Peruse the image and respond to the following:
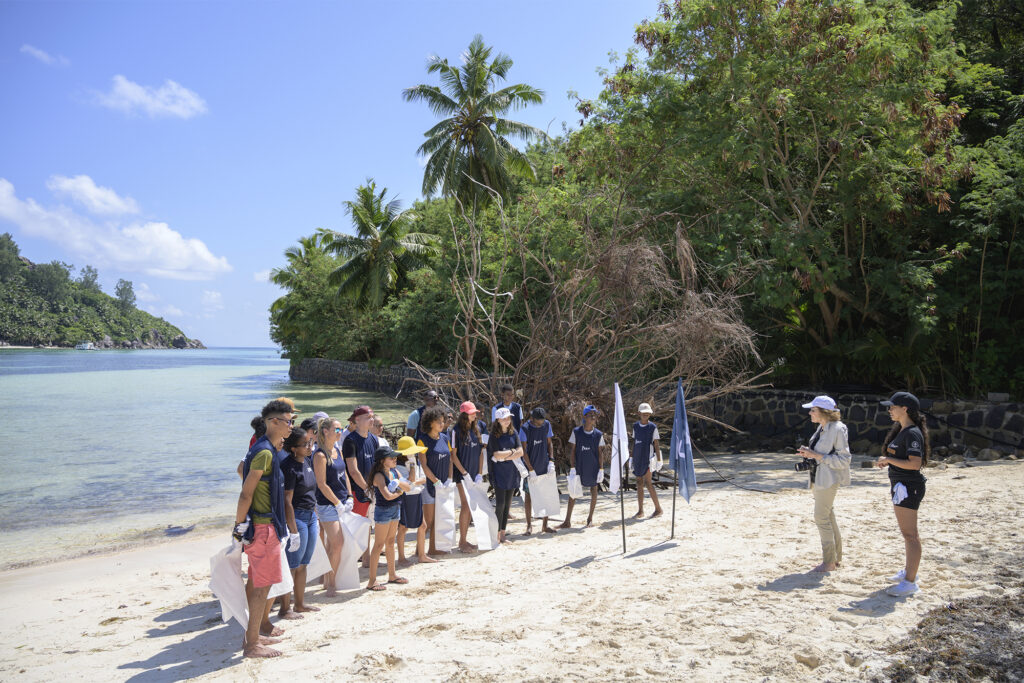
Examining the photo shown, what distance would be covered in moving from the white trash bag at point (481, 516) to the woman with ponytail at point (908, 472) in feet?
12.7

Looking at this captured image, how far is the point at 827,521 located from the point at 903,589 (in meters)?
0.80

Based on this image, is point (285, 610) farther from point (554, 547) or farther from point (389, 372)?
point (389, 372)

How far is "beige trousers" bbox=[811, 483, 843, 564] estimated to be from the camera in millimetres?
5883

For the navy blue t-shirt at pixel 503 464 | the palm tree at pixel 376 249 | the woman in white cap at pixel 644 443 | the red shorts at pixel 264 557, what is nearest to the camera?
the red shorts at pixel 264 557

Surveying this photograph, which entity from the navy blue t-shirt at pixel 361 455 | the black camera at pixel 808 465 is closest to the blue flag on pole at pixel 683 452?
the black camera at pixel 808 465

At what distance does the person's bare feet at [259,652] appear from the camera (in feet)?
15.6

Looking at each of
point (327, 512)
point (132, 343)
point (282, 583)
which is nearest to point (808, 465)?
point (327, 512)

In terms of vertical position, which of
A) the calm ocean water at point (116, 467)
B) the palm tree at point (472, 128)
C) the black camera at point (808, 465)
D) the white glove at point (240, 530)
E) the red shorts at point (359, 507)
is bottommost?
the calm ocean water at point (116, 467)

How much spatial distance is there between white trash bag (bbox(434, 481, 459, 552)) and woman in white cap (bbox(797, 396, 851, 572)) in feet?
11.5

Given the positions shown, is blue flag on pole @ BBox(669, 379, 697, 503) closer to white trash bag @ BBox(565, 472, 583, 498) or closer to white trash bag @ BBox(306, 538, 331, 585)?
white trash bag @ BBox(565, 472, 583, 498)

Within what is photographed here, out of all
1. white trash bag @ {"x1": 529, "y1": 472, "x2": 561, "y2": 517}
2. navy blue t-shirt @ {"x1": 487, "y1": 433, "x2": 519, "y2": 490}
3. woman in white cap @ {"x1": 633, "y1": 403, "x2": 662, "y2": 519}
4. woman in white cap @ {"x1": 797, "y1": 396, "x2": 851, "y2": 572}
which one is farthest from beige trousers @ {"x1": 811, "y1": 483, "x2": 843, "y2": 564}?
navy blue t-shirt @ {"x1": 487, "y1": 433, "x2": 519, "y2": 490}

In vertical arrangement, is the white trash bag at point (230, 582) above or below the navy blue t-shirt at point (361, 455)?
below

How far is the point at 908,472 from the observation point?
5.27 m

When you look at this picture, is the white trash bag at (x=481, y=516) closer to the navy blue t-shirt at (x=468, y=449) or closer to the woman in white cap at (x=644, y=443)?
the navy blue t-shirt at (x=468, y=449)
